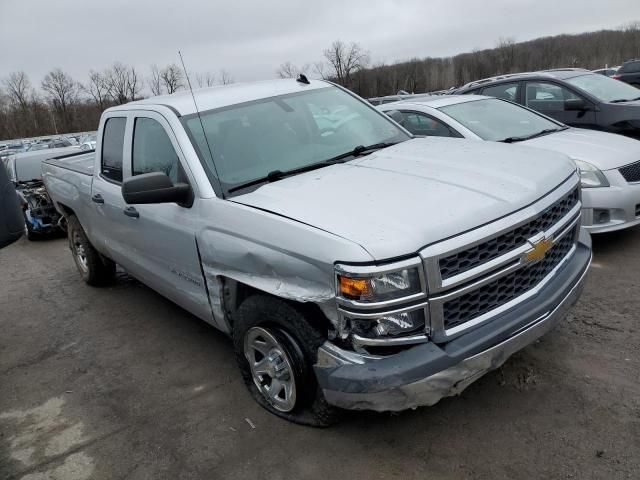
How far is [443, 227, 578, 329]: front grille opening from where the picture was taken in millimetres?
2524

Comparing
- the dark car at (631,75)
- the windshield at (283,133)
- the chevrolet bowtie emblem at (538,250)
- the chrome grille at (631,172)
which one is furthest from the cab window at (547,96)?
the dark car at (631,75)

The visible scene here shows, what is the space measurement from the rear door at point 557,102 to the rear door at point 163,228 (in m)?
5.95

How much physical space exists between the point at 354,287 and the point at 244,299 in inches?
42.0

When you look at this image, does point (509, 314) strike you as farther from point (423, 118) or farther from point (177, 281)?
point (423, 118)

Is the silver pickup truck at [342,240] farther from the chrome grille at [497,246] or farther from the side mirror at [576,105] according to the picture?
the side mirror at [576,105]

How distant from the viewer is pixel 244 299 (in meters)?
3.21

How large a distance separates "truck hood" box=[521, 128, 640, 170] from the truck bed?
457 cm

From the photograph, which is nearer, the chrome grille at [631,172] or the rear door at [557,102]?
the chrome grille at [631,172]

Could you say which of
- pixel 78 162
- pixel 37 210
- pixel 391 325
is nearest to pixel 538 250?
pixel 391 325

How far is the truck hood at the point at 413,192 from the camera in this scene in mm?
2428

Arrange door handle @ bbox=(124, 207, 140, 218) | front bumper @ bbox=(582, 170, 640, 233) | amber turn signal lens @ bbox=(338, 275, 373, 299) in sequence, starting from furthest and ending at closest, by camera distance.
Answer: front bumper @ bbox=(582, 170, 640, 233)
door handle @ bbox=(124, 207, 140, 218)
amber turn signal lens @ bbox=(338, 275, 373, 299)

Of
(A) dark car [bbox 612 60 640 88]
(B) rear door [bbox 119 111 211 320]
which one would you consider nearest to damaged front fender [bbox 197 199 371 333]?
(B) rear door [bbox 119 111 211 320]

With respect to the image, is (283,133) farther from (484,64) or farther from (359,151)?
(484,64)

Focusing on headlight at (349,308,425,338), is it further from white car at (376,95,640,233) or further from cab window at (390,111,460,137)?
cab window at (390,111,460,137)
